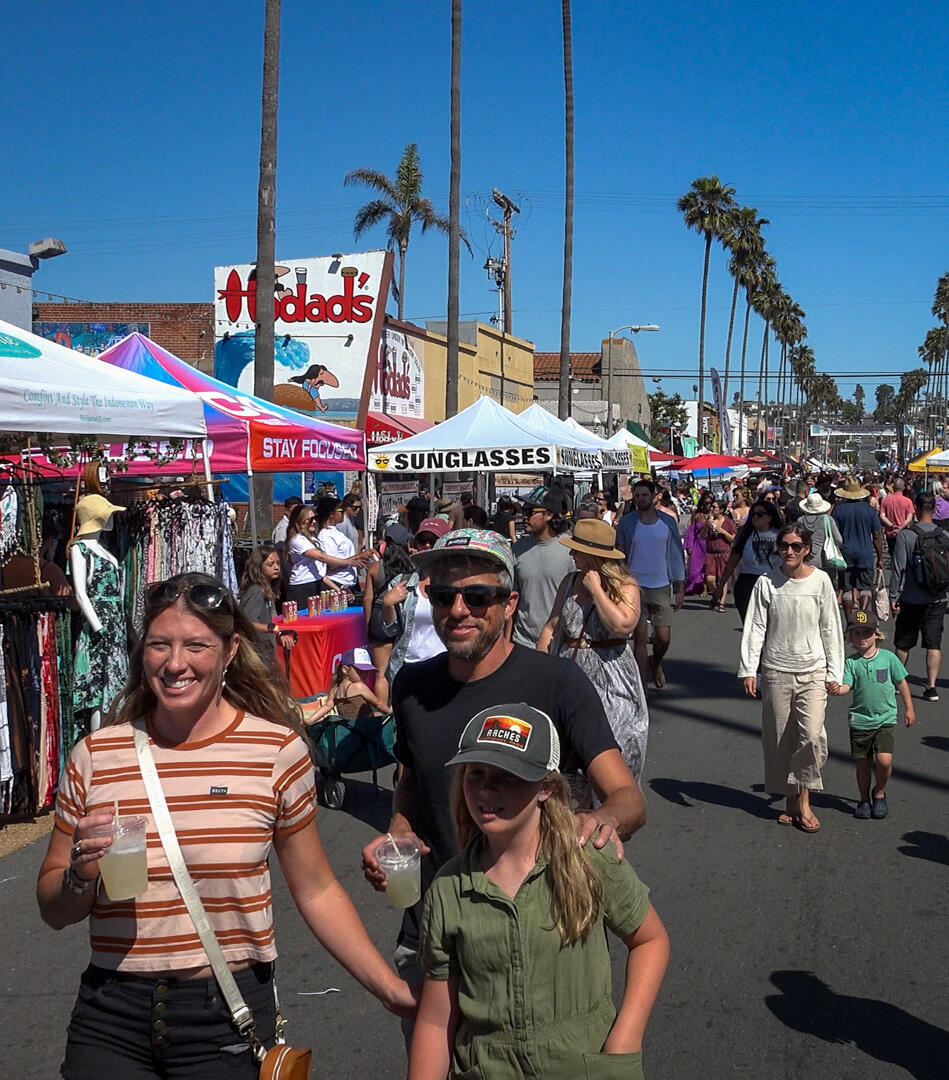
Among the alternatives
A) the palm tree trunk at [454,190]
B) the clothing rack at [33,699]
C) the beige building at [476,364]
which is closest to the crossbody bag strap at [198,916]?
the clothing rack at [33,699]

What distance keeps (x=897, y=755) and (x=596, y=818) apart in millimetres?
7041

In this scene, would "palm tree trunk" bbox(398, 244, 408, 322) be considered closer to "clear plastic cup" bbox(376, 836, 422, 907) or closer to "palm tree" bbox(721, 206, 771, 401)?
"palm tree" bbox(721, 206, 771, 401)

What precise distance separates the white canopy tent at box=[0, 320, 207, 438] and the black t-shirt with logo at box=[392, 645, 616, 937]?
4.20 metres

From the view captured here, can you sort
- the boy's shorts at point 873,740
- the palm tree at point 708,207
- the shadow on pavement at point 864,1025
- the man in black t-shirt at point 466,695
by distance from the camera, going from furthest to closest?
the palm tree at point 708,207 < the boy's shorts at point 873,740 < the shadow on pavement at point 864,1025 < the man in black t-shirt at point 466,695

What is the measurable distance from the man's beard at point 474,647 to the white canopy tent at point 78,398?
4.27 m

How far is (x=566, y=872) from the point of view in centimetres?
238

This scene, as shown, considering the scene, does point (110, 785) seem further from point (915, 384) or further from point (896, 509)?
point (915, 384)

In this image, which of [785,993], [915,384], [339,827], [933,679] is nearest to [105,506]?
[339,827]

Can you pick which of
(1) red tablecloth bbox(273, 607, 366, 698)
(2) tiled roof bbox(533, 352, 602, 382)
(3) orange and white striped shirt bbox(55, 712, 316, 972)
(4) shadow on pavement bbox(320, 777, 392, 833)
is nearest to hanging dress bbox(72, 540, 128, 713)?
(4) shadow on pavement bbox(320, 777, 392, 833)

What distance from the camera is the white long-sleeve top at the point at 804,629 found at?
7145 mm

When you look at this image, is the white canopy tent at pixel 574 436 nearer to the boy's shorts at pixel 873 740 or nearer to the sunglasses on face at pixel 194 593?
the boy's shorts at pixel 873 740

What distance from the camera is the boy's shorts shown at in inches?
281

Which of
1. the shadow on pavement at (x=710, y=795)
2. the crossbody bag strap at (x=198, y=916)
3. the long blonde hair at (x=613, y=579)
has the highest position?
the long blonde hair at (x=613, y=579)

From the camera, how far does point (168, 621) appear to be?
2828 millimetres
